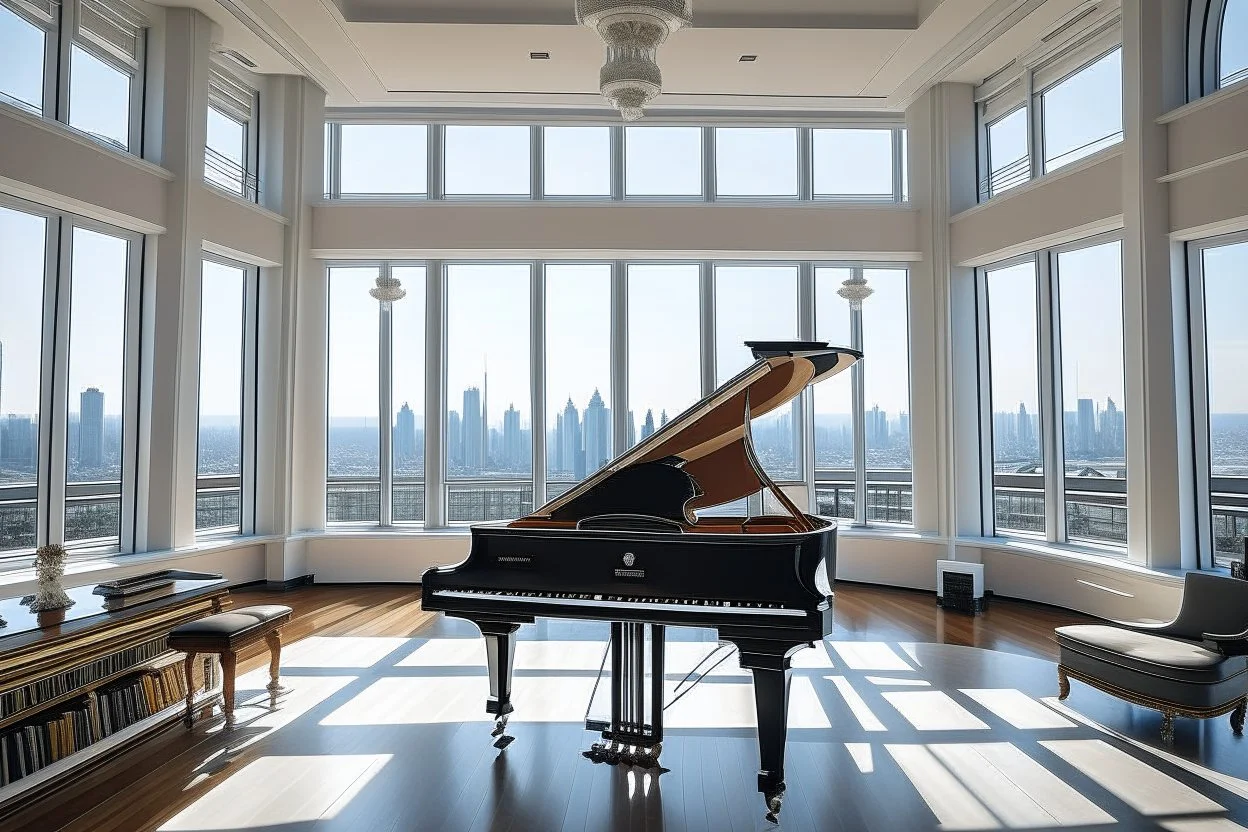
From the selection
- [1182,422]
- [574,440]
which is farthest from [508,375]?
[1182,422]

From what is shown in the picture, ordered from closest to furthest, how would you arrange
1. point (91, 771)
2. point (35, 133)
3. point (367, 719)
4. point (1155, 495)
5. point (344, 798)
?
point (344, 798)
point (91, 771)
point (367, 719)
point (35, 133)
point (1155, 495)

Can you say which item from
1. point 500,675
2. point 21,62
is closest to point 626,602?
point 500,675

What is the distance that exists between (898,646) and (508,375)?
4.64m

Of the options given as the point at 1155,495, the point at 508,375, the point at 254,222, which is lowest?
the point at 1155,495

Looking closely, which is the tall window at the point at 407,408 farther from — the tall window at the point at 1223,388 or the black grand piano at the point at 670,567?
the tall window at the point at 1223,388

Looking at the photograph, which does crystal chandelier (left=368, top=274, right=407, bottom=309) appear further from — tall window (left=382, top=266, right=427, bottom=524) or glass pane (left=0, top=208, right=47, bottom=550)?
glass pane (left=0, top=208, right=47, bottom=550)

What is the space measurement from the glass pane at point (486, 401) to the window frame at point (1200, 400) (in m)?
5.76

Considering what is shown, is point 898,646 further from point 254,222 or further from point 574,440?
point 254,222

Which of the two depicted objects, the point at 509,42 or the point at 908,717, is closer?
the point at 908,717

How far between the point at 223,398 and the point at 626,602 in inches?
225

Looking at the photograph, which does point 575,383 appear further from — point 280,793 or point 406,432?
point 280,793

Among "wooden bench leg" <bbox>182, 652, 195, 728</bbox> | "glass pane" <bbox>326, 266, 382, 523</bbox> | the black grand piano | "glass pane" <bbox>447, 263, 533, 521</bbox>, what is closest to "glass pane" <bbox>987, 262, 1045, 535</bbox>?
the black grand piano

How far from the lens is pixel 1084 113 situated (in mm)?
6559

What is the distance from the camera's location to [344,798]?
320 cm
